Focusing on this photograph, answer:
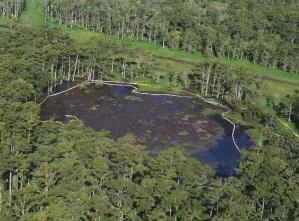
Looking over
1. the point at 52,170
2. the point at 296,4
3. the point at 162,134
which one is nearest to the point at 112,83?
the point at 162,134

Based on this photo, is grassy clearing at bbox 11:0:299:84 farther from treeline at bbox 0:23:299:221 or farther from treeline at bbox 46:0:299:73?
treeline at bbox 0:23:299:221

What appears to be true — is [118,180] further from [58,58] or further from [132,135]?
[58,58]

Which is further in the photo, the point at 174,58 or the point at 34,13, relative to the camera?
the point at 34,13

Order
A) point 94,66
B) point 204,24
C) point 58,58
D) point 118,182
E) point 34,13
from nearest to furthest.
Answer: point 118,182 < point 58,58 < point 94,66 < point 204,24 < point 34,13

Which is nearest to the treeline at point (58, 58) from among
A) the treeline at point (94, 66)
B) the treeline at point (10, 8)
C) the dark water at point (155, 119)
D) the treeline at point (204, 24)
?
the treeline at point (94, 66)

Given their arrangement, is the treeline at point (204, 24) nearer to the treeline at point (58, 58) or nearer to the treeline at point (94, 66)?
the treeline at point (94, 66)

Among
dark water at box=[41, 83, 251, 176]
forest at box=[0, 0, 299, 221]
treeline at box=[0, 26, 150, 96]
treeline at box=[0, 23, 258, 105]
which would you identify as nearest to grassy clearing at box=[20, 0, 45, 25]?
forest at box=[0, 0, 299, 221]

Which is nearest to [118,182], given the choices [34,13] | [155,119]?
[155,119]
